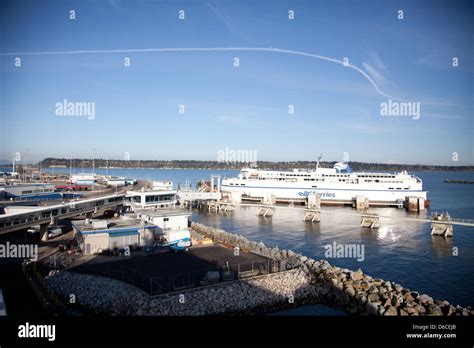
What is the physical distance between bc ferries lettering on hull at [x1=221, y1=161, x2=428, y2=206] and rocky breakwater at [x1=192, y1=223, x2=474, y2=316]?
34.4 meters

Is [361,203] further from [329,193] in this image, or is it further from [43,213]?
[43,213]

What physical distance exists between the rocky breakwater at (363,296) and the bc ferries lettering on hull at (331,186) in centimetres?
3437

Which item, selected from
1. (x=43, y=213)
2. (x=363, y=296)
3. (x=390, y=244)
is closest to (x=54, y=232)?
(x=43, y=213)

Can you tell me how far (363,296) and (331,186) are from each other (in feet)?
125

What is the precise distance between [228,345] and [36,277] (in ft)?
37.4

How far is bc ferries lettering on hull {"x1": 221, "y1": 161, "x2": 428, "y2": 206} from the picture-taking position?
48.8 metres

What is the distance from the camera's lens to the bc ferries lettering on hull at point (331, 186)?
160 ft

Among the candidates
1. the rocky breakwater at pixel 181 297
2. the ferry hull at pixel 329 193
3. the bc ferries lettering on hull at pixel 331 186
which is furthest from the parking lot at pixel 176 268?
the ferry hull at pixel 329 193

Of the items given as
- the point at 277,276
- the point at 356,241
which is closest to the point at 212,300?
the point at 277,276

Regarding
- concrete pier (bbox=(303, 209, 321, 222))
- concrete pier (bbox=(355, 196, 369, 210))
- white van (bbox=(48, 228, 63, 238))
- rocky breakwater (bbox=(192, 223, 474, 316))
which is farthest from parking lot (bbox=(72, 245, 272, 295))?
concrete pier (bbox=(355, 196, 369, 210))

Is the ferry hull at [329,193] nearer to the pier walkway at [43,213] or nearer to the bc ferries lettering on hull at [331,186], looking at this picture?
the bc ferries lettering on hull at [331,186]

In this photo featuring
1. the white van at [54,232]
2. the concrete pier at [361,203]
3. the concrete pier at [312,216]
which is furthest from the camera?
the concrete pier at [361,203]

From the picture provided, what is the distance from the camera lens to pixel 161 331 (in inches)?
165

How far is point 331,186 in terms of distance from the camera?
50375mm
